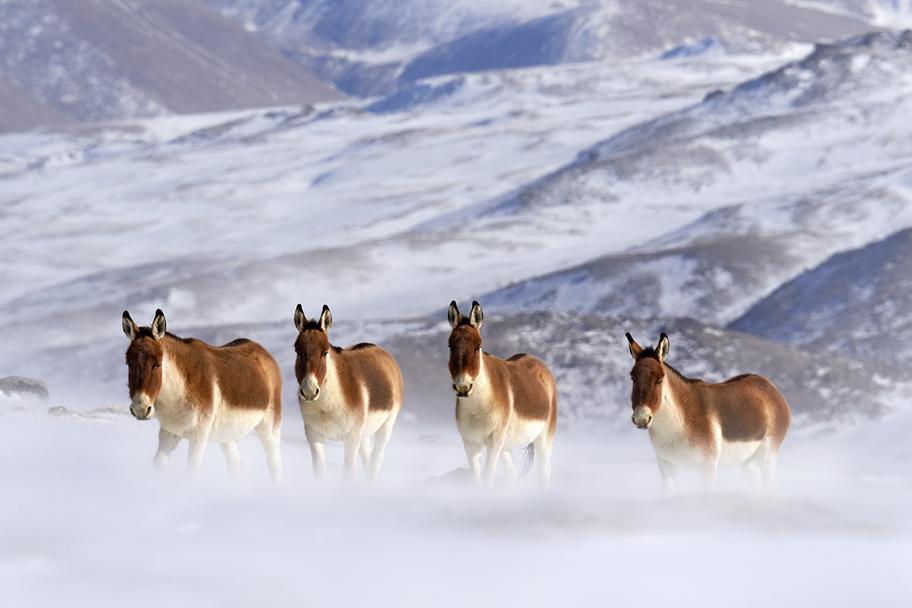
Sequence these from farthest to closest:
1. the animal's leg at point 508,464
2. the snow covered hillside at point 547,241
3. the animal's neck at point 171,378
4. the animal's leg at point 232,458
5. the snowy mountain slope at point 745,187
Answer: the snowy mountain slope at point 745,187 → the snow covered hillside at point 547,241 → the animal's leg at point 508,464 → the animal's leg at point 232,458 → the animal's neck at point 171,378

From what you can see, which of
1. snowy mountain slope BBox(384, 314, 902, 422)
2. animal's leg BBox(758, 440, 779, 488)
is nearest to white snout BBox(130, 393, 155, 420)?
animal's leg BBox(758, 440, 779, 488)

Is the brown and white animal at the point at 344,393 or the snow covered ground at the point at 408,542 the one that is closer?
the snow covered ground at the point at 408,542

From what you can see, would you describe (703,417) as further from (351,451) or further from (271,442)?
(271,442)

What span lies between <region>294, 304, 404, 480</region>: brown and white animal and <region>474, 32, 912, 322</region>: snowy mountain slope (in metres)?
71.8

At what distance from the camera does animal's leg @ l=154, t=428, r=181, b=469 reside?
1736 centimetres

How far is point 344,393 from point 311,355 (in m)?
1.00

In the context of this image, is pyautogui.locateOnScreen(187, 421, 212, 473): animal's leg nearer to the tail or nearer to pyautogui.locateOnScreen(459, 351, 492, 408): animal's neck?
pyautogui.locateOnScreen(459, 351, 492, 408): animal's neck

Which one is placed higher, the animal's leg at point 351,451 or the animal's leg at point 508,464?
the animal's leg at point 508,464

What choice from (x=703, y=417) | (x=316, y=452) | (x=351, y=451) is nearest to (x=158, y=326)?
(x=316, y=452)

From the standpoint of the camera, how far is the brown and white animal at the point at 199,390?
16328 millimetres

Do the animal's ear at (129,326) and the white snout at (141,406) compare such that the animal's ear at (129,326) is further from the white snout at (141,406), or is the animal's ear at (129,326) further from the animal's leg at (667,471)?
the animal's leg at (667,471)

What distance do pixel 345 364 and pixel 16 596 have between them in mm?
5096

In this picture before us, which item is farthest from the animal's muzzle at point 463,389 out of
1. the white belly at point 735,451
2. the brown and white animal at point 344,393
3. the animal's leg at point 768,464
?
the animal's leg at point 768,464

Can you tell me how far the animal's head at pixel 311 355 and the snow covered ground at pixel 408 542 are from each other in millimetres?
1200
